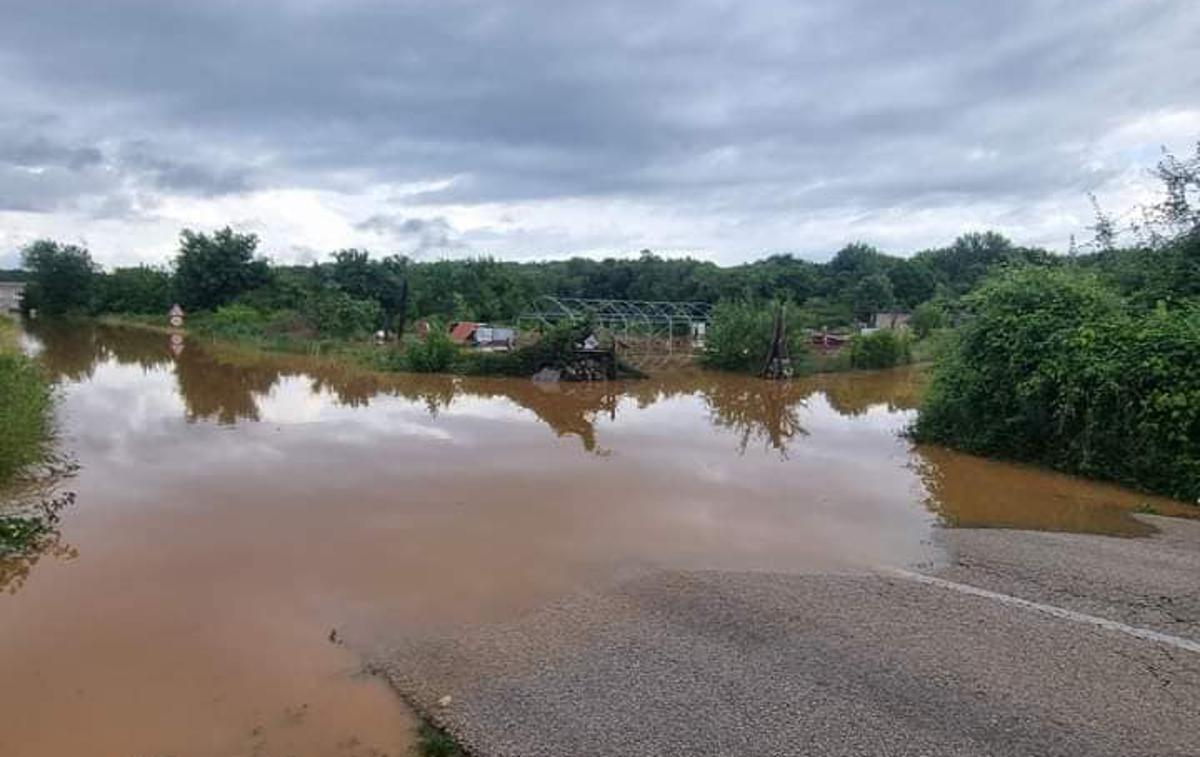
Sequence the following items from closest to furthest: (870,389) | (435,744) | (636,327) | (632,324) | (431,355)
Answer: (435,744)
(870,389)
(431,355)
(632,324)
(636,327)

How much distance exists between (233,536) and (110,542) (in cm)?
123

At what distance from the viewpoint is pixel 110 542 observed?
8438 millimetres

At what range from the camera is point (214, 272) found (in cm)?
4544

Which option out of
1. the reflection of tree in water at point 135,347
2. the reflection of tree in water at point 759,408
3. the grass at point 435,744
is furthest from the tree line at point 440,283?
the grass at point 435,744

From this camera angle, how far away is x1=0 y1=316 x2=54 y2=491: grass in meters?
9.60

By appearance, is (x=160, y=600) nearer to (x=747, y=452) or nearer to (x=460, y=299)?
(x=747, y=452)

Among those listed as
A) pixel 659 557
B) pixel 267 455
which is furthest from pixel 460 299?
pixel 659 557

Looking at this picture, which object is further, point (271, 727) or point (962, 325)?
point (962, 325)

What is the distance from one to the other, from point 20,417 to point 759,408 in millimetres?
15842

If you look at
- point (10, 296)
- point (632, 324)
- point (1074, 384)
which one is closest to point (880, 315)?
point (632, 324)

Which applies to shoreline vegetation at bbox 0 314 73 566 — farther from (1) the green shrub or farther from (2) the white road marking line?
(1) the green shrub

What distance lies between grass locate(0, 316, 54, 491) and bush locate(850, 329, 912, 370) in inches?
1027

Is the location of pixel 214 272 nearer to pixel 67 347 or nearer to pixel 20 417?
pixel 67 347

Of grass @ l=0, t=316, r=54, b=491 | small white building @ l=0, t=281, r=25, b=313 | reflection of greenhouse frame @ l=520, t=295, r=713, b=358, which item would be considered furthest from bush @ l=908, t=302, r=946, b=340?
small white building @ l=0, t=281, r=25, b=313
